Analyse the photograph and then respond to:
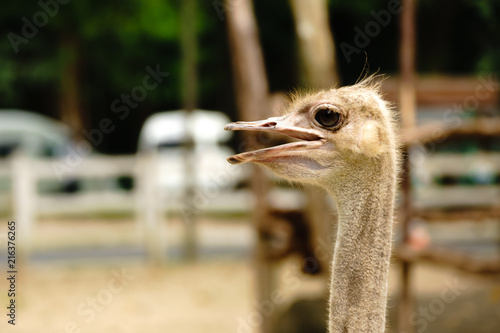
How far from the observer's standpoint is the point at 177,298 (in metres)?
8.55

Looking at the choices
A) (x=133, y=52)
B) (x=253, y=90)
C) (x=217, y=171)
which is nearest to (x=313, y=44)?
(x=253, y=90)

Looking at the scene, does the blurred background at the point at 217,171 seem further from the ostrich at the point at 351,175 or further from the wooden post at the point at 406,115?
the ostrich at the point at 351,175

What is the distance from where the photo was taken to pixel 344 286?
2477mm

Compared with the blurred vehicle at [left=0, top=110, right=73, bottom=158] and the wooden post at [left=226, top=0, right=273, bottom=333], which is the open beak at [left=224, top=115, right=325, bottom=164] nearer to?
the wooden post at [left=226, top=0, right=273, bottom=333]

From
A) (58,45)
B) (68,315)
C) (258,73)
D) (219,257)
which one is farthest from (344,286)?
(58,45)

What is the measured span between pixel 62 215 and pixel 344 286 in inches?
344

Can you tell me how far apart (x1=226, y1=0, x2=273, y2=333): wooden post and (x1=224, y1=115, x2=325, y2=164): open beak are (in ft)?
10.9

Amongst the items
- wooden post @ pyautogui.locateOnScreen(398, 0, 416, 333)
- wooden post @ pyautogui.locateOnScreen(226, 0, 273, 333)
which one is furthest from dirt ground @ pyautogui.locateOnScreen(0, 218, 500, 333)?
wooden post @ pyautogui.locateOnScreen(398, 0, 416, 333)

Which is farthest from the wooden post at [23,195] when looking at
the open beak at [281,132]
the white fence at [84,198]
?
the open beak at [281,132]

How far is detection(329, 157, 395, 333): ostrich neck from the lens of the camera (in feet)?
8.07

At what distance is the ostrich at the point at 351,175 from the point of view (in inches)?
97.3

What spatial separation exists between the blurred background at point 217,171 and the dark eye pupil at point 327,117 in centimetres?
65

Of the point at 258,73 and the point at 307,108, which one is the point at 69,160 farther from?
the point at 307,108

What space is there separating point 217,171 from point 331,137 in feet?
33.1
